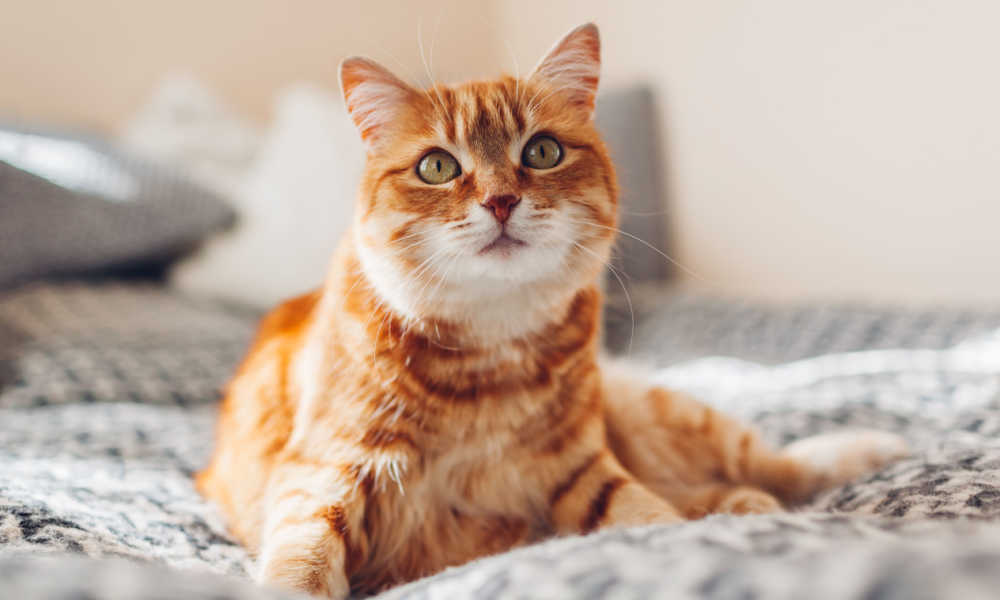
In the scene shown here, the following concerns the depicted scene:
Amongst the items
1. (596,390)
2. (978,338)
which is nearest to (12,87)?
(596,390)

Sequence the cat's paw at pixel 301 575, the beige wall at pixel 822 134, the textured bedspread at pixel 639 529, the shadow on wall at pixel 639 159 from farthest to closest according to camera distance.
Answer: the shadow on wall at pixel 639 159 < the beige wall at pixel 822 134 < the cat's paw at pixel 301 575 < the textured bedspread at pixel 639 529

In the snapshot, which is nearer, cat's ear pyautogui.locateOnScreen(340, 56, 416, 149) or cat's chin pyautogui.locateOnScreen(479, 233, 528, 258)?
cat's chin pyautogui.locateOnScreen(479, 233, 528, 258)

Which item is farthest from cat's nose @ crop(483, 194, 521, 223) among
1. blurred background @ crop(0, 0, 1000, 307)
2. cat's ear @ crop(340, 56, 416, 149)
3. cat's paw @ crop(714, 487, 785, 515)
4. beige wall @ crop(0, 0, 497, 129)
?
beige wall @ crop(0, 0, 497, 129)

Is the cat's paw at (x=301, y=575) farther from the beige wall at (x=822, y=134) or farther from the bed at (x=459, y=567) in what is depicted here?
the beige wall at (x=822, y=134)

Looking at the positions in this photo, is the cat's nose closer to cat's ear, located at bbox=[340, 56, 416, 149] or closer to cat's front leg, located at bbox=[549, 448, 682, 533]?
cat's ear, located at bbox=[340, 56, 416, 149]

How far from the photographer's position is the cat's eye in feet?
3.15

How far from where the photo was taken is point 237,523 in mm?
968

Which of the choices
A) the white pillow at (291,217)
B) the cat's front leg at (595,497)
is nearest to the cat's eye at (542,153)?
the cat's front leg at (595,497)

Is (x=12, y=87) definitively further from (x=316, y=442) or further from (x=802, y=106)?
(x=802, y=106)

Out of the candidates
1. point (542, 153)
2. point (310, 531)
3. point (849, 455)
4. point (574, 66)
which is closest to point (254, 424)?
point (310, 531)

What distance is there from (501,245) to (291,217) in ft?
4.70

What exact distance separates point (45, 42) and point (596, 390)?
102 inches

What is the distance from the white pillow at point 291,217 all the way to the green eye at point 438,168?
1.15 meters

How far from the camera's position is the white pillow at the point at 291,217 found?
2.10 m
